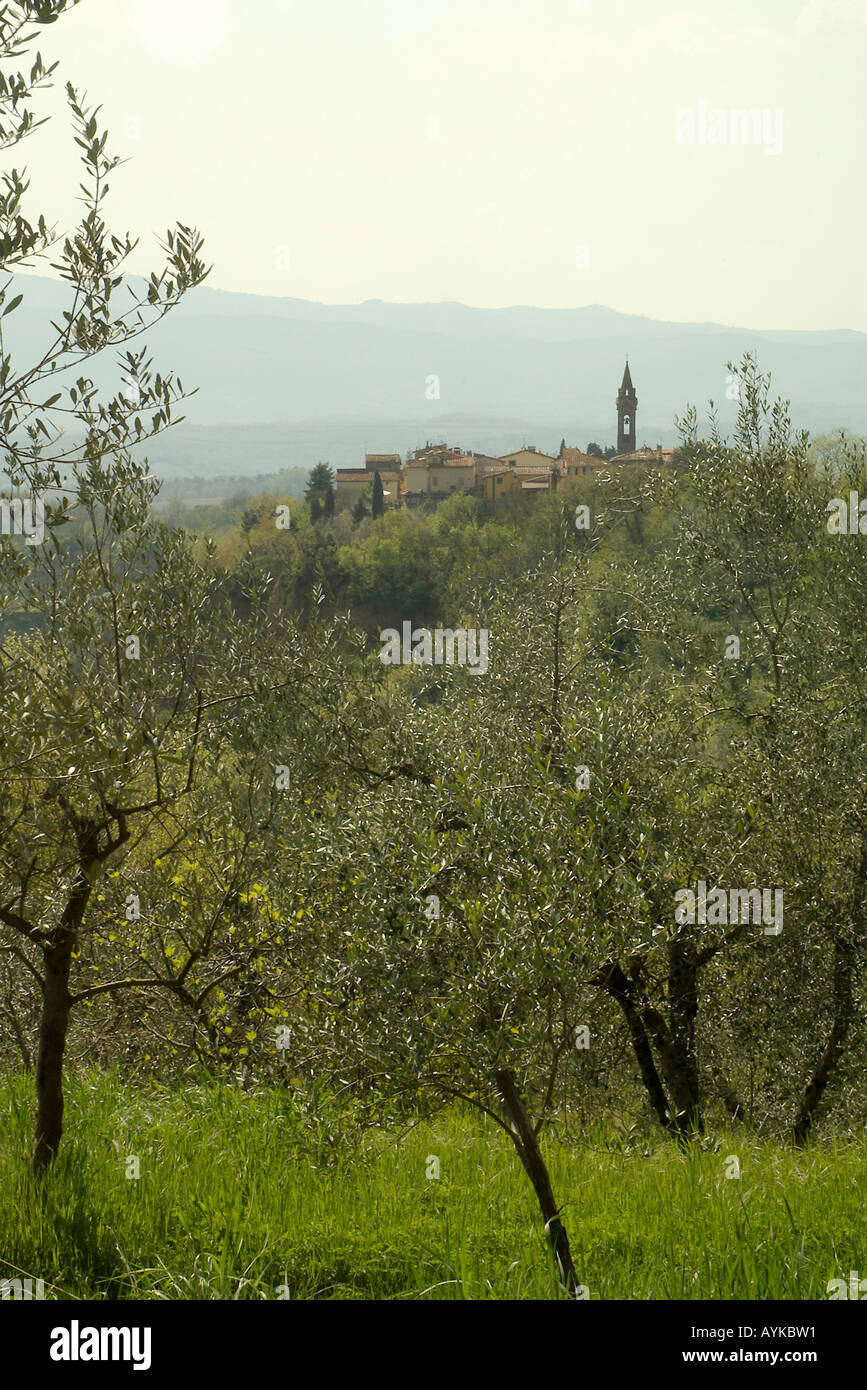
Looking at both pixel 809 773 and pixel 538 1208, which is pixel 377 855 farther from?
pixel 809 773

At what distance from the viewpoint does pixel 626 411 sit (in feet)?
410

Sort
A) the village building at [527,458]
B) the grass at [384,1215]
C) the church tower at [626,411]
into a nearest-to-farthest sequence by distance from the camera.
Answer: the grass at [384,1215]
the village building at [527,458]
the church tower at [626,411]

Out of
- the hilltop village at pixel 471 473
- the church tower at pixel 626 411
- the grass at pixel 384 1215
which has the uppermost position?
the church tower at pixel 626 411

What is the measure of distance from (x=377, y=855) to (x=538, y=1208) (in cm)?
236

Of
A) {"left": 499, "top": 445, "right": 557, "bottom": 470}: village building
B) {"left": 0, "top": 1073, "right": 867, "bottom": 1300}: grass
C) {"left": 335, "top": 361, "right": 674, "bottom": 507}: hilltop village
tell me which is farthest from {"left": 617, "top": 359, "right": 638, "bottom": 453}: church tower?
{"left": 0, "top": 1073, "right": 867, "bottom": 1300}: grass

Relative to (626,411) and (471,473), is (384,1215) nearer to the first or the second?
(471,473)

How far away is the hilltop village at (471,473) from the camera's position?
4080 inches

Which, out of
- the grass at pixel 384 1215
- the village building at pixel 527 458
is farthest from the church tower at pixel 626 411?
the grass at pixel 384 1215

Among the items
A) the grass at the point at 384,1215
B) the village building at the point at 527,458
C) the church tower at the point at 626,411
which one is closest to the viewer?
the grass at the point at 384,1215

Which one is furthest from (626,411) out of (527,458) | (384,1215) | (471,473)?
(384,1215)

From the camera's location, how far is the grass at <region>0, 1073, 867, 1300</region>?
4.81 metres

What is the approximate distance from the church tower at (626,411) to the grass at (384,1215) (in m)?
119

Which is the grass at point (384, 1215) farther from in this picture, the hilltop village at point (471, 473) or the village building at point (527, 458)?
the village building at point (527, 458)

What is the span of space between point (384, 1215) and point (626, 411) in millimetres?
126811
